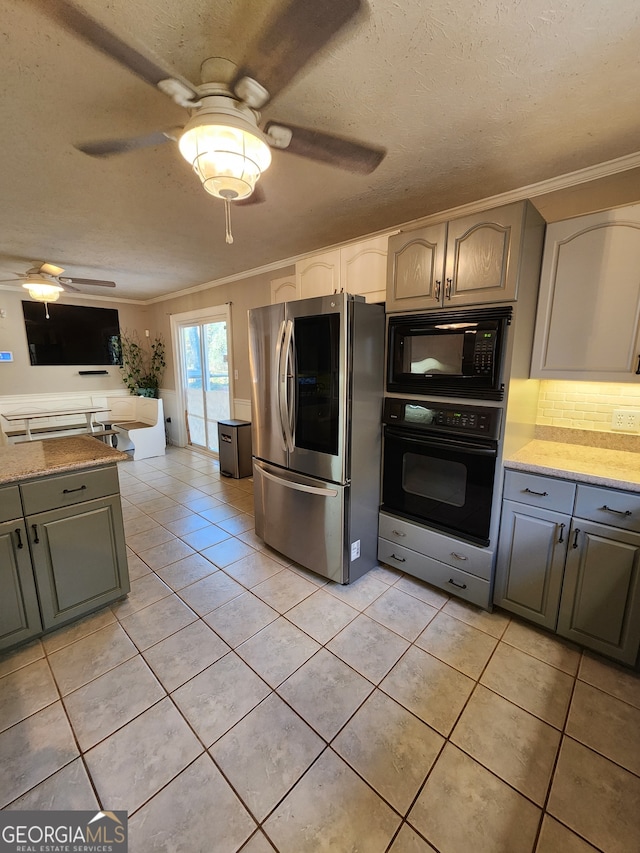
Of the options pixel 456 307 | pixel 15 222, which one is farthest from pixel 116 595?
pixel 15 222

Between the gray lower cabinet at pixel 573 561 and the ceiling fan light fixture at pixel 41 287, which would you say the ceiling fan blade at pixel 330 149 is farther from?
the ceiling fan light fixture at pixel 41 287

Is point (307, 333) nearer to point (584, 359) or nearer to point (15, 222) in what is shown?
point (584, 359)

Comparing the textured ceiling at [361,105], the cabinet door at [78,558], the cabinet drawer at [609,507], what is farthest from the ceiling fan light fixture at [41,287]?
the cabinet drawer at [609,507]

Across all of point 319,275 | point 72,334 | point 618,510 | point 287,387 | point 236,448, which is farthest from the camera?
point 72,334

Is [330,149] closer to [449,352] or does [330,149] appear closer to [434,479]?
[449,352]

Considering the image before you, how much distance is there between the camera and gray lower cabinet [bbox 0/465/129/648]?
1654mm

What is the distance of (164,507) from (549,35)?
3.87 meters

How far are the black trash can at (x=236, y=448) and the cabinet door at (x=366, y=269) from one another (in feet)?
7.96

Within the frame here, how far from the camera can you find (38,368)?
5.18 m

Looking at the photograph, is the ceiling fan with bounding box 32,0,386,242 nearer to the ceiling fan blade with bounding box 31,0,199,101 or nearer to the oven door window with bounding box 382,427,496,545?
the ceiling fan blade with bounding box 31,0,199,101

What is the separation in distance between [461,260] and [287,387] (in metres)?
1.17

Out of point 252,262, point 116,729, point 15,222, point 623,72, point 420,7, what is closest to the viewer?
point 420,7

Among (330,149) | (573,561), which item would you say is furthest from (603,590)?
(330,149)

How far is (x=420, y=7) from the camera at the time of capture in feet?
3.44
